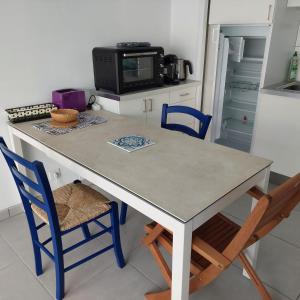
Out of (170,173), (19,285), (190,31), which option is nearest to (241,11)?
(190,31)

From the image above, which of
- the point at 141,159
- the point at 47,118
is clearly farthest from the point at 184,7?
the point at 141,159

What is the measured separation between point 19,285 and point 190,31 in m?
2.63

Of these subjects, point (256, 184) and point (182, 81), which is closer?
point (256, 184)

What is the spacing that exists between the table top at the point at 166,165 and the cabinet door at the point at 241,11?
1417mm

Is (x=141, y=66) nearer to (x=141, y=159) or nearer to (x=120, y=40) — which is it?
(x=120, y=40)

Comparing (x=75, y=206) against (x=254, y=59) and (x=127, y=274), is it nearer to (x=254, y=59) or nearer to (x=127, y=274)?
(x=127, y=274)

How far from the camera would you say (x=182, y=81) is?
3.00 metres

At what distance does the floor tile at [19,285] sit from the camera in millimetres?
1609

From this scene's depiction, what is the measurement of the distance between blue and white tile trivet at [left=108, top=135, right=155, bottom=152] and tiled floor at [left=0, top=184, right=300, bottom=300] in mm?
771

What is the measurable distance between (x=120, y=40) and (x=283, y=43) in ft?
4.88

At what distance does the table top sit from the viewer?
114 centimetres

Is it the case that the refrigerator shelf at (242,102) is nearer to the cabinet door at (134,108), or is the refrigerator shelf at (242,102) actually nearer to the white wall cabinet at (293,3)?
the white wall cabinet at (293,3)

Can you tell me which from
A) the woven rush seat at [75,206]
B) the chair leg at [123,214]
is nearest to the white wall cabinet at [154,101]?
the chair leg at [123,214]

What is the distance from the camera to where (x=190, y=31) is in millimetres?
2926
